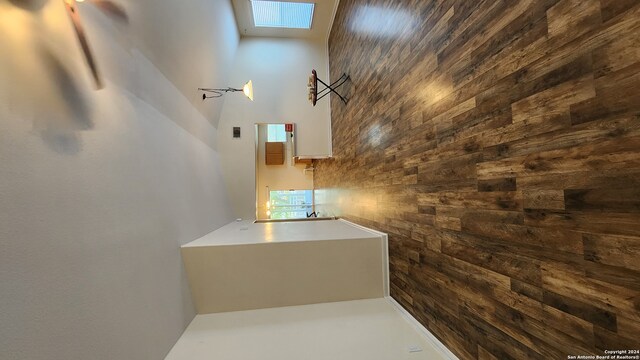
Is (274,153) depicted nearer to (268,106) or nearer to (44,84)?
(268,106)

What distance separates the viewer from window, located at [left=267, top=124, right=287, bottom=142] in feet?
24.2

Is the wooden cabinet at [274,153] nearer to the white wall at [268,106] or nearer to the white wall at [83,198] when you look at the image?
the white wall at [268,106]

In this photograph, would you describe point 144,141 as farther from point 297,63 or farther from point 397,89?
point 297,63

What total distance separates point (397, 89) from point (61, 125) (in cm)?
220

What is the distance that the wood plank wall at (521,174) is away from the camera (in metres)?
0.80

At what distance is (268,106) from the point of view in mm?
5105

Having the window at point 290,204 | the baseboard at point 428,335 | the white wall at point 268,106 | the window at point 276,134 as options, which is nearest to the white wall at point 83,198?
the baseboard at point 428,335

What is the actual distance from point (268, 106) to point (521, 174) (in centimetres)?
465

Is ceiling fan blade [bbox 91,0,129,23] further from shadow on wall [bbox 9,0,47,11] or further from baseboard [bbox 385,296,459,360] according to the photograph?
baseboard [bbox 385,296,459,360]

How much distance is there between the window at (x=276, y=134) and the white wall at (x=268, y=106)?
87.0 inches

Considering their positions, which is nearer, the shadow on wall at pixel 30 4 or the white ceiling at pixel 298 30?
the shadow on wall at pixel 30 4

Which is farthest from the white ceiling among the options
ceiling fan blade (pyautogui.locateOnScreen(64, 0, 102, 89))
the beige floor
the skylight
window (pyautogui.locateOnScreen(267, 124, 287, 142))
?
the beige floor

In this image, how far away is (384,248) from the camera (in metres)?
2.48

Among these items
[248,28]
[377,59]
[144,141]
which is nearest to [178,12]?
[144,141]
